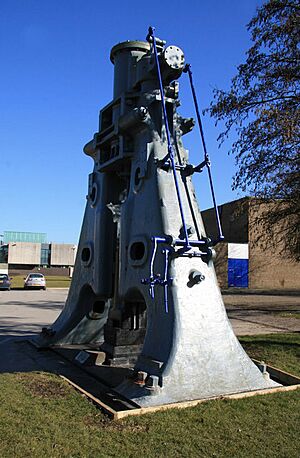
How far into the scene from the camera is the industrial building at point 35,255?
85.1 metres

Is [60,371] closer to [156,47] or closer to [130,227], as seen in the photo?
[130,227]

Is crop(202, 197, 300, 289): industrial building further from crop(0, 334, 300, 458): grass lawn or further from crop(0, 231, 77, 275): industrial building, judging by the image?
crop(0, 231, 77, 275): industrial building

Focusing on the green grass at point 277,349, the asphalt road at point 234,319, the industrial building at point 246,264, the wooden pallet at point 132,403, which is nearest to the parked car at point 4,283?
the asphalt road at point 234,319

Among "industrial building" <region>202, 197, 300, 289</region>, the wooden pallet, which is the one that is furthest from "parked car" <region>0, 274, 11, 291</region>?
the wooden pallet

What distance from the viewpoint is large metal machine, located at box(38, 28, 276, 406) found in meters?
5.37

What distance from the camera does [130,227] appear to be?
6.67 meters

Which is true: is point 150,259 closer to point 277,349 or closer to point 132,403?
point 132,403

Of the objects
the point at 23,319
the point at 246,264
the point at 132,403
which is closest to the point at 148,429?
the point at 132,403

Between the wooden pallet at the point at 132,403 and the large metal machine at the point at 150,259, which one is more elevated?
the large metal machine at the point at 150,259

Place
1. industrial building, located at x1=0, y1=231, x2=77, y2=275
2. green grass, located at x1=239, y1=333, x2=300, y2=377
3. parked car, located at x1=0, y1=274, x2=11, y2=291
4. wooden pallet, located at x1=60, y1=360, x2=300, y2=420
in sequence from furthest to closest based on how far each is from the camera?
1. industrial building, located at x1=0, y1=231, x2=77, y2=275
2. parked car, located at x1=0, y1=274, x2=11, y2=291
3. green grass, located at x1=239, y1=333, x2=300, y2=377
4. wooden pallet, located at x1=60, y1=360, x2=300, y2=420

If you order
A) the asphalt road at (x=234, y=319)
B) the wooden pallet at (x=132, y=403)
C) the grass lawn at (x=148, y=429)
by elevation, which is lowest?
the asphalt road at (x=234, y=319)

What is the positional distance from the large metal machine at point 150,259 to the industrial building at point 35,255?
75.5 meters

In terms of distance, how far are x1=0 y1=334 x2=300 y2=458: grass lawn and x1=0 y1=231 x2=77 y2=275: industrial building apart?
3086 inches

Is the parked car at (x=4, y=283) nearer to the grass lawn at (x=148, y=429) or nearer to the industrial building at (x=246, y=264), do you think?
the industrial building at (x=246, y=264)
